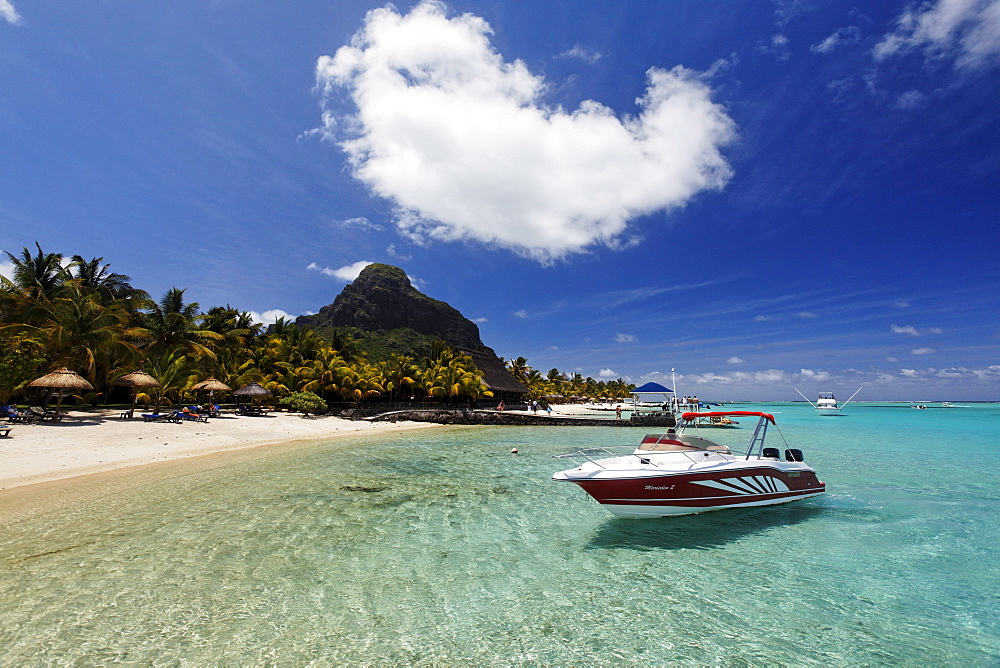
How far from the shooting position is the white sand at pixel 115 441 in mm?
13438

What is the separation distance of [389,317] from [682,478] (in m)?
130

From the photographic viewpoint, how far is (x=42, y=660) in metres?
4.32

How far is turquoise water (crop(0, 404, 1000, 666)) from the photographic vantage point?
4.84 metres

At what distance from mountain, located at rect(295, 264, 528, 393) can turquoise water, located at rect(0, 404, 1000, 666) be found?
91165 millimetres

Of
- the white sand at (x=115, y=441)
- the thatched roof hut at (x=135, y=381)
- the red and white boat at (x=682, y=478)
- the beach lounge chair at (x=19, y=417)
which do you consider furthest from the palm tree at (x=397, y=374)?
the red and white boat at (x=682, y=478)

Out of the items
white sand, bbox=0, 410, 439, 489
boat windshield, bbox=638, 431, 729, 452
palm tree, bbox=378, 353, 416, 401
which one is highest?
palm tree, bbox=378, 353, 416, 401

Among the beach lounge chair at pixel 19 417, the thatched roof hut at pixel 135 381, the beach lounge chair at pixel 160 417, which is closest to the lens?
the beach lounge chair at pixel 19 417

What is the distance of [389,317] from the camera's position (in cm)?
13312

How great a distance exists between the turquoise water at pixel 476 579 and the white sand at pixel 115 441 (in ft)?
11.0

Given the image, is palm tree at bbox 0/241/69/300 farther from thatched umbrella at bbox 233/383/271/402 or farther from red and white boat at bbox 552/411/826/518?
red and white boat at bbox 552/411/826/518

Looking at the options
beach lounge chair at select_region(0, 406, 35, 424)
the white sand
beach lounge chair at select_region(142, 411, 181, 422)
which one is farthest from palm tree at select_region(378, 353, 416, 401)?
beach lounge chair at select_region(0, 406, 35, 424)

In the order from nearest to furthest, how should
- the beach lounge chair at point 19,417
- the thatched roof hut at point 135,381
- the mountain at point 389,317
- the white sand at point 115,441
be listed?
1. the white sand at point 115,441
2. the beach lounge chair at point 19,417
3. the thatched roof hut at point 135,381
4. the mountain at point 389,317

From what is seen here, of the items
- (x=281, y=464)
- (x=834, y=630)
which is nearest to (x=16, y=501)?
(x=281, y=464)

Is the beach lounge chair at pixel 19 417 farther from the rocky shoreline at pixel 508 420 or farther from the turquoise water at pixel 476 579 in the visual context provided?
the rocky shoreline at pixel 508 420
